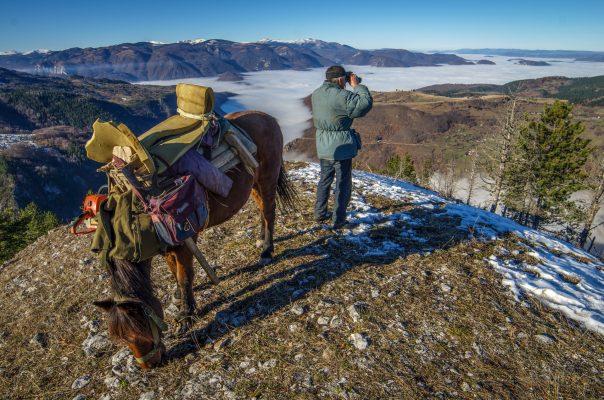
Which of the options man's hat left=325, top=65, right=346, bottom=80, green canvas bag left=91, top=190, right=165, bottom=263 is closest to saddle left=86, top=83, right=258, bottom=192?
green canvas bag left=91, top=190, right=165, bottom=263

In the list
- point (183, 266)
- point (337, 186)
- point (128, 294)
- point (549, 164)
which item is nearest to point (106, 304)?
point (128, 294)

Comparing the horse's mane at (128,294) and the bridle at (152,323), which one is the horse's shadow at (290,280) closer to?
the bridle at (152,323)

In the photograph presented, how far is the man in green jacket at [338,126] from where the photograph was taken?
5.26 metres

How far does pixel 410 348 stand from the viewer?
3.48 meters

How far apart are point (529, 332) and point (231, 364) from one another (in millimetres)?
3232

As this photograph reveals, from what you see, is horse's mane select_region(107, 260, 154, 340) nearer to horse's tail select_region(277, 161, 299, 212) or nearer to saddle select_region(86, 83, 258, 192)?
saddle select_region(86, 83, 258, 192)

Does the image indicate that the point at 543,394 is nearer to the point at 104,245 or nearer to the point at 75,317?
the point at 104,245

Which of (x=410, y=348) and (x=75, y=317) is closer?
(x=410, y=348)

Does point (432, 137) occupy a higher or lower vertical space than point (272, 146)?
lower

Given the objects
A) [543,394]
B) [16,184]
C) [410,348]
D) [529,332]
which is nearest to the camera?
[543,394]

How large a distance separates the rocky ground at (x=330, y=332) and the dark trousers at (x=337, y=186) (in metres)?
0.59

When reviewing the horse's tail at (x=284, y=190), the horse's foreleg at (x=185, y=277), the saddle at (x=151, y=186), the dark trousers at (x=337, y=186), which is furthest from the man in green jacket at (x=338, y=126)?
the horse's foreleg at (x=185, y=277)

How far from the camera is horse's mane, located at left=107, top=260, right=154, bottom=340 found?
2951 mm

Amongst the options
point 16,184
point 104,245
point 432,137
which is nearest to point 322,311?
point 104,245
